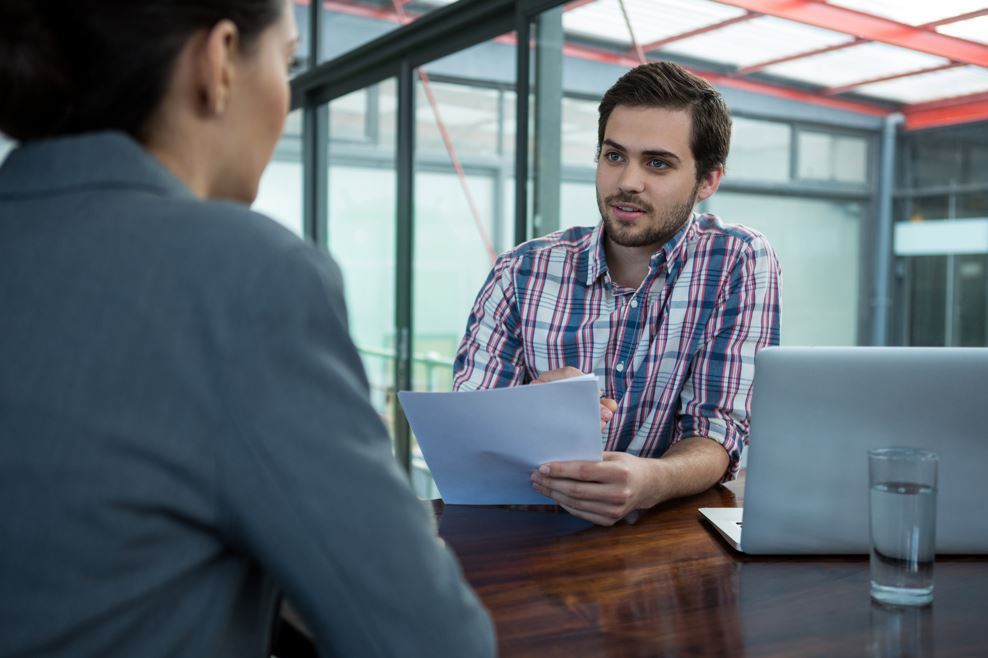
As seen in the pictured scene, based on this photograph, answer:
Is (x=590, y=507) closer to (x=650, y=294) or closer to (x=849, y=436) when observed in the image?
(x=849, y=436)

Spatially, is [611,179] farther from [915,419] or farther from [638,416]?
[915,419]

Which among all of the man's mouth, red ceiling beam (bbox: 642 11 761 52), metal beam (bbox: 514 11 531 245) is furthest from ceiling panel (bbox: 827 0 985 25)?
the man's mouth

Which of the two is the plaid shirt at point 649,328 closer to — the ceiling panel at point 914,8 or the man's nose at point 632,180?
the man's nose at point 632,180

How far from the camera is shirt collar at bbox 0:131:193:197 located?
0.60 metres

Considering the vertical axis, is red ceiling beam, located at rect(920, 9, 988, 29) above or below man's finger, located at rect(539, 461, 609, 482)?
above

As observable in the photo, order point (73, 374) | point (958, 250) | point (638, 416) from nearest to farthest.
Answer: point (73, 374) < point (638, 416) < point (958, 250)

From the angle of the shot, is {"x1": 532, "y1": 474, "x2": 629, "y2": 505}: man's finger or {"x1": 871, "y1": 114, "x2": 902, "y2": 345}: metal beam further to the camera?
{"x1": 871, "y1": 114, "x2": 902, "y2": 345}: metal beam

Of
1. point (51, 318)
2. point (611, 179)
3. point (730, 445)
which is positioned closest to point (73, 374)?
point (51, 318)

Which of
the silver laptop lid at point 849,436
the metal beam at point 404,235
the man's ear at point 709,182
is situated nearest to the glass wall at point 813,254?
the metal beam at point 404,235

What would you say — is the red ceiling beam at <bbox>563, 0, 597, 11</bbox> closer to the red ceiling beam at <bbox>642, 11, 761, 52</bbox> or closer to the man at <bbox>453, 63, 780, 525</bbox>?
the red ceiling beam at <bbox>642, 11, 761, 52</bbox>

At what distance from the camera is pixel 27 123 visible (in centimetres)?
62

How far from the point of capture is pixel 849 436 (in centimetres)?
104

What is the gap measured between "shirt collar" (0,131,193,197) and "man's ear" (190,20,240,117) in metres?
0.06

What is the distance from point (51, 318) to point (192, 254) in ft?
0.32
